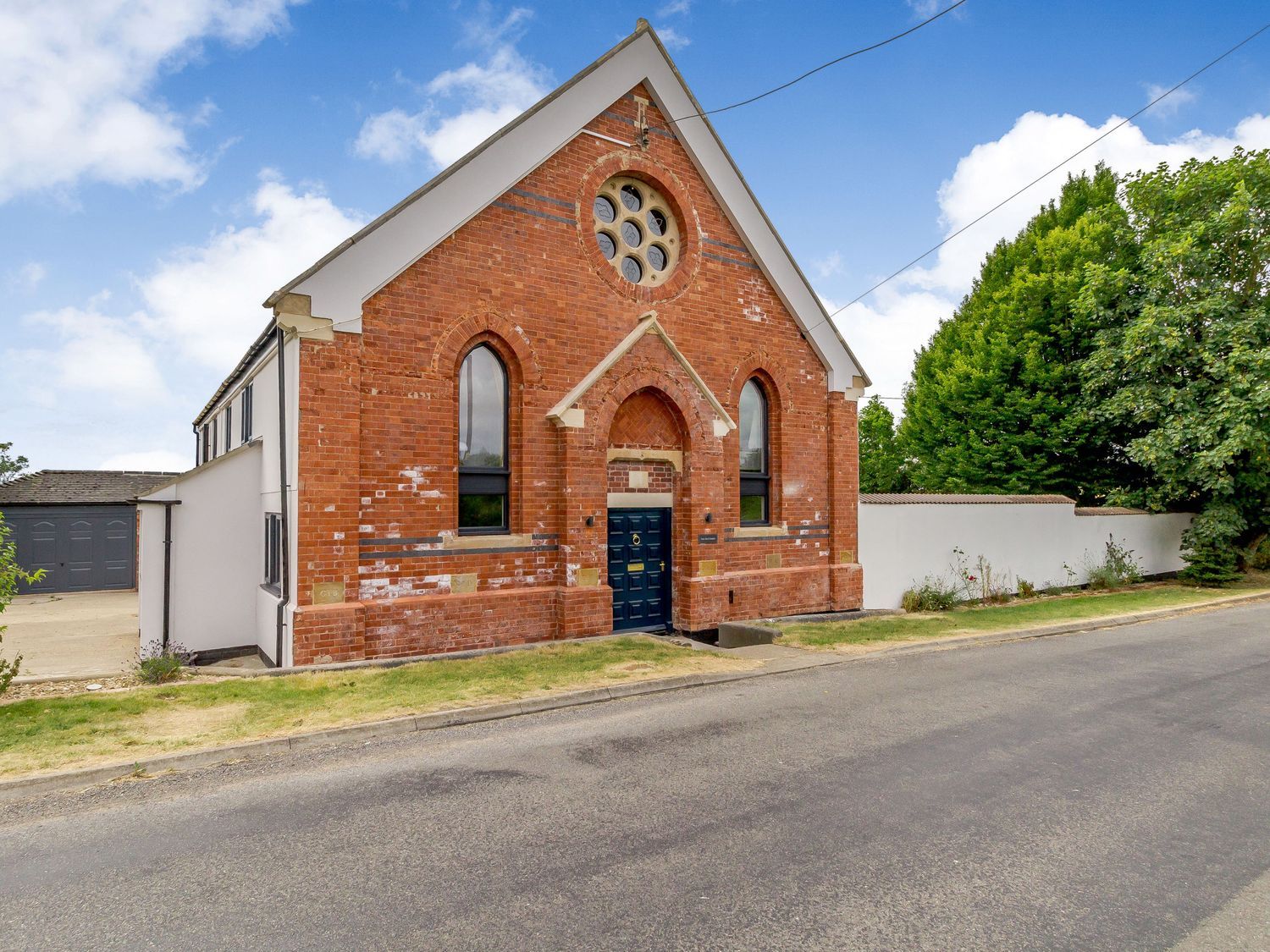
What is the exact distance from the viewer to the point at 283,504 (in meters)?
9.71

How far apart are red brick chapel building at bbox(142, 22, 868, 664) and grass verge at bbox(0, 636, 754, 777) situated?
106cm

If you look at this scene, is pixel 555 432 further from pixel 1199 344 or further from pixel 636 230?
pixel 1199 344

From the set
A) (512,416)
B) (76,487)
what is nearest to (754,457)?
(512,416)

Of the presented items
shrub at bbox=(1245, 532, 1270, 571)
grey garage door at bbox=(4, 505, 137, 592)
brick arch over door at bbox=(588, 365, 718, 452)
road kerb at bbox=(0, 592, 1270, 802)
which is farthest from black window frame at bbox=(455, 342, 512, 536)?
shrub at bbox=(1245, 532, 1270, 571)

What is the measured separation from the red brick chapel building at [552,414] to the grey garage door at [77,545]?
506 inches

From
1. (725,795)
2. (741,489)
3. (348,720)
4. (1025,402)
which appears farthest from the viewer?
(1025,402)

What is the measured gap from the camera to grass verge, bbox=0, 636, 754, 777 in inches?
254

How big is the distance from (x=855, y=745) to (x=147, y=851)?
545 centimetres

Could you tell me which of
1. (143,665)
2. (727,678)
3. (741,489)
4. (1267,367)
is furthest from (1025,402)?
(143,665)

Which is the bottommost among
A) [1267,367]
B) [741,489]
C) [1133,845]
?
[1133,845]

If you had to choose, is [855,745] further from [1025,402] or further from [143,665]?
[1025,402]

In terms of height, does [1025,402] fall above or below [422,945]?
Result: above

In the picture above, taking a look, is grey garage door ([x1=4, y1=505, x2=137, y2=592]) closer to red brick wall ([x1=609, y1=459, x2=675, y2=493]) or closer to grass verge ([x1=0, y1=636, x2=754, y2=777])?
grass verge ([x1=0, y1=636, x2=754, y2=777])

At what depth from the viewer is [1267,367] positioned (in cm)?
1772
